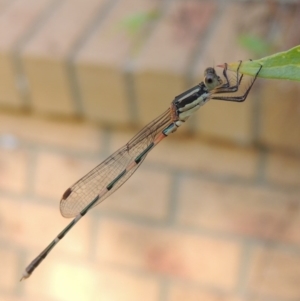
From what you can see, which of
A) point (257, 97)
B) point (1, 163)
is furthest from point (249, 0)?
point (1, 163)

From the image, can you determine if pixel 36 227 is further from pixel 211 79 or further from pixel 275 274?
pixel 211 79

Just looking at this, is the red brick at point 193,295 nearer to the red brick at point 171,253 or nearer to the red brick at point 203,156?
the red brick at point 171,253

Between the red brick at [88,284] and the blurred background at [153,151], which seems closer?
the blurred background at [153,151]

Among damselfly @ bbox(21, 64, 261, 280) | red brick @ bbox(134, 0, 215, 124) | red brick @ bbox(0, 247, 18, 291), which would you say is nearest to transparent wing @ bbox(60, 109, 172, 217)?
damselfly @ bbox(21, 64, 261, 280)

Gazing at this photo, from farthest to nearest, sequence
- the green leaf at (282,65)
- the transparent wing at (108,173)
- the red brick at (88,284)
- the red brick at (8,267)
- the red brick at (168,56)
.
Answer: the red brick at (8,267) → the red brick at (88,284) → the red brick at (168,56) → the transparent wing at (108,173) → the green leaf at (282,65)

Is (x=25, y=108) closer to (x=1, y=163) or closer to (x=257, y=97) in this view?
(x=1, y=163)

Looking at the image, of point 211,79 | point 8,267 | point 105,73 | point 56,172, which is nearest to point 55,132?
point 56,172

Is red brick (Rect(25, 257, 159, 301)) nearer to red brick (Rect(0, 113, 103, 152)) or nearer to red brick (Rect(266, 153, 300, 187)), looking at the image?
red brick (Rect(0, 113, 103, 152))

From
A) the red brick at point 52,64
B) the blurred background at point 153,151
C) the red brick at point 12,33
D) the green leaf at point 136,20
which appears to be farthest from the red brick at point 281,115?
the red brick at point 12,33
